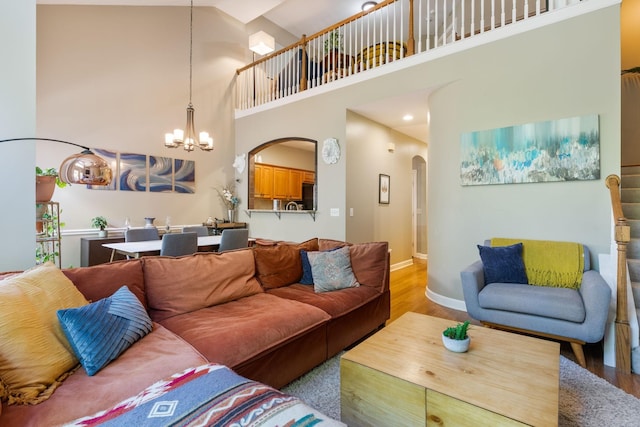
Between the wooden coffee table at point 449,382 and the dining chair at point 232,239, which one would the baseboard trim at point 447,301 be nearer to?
the wooden coffee table at point 449,382

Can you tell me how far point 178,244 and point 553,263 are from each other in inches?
148

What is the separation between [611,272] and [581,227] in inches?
22.0

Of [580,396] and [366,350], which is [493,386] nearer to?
[366,350]

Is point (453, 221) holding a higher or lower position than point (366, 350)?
higher

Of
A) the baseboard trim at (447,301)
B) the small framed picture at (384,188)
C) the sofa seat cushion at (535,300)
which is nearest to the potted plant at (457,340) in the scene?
the sofa seat cushion at (535,300)

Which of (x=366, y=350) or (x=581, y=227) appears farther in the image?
(x=581, y=227)

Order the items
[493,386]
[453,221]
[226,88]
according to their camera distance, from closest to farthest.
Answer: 1. [493,386]
2. [453,221]
3. [226,88]

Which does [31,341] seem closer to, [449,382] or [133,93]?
[449,382]

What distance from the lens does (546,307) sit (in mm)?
2436

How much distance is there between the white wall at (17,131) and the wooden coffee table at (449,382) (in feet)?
7.56

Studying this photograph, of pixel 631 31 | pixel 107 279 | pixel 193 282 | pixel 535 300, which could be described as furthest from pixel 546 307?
pixel 631 31

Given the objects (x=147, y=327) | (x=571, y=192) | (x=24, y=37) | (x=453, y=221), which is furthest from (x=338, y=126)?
(x=147, y=327)

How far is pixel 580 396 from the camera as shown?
1936 mm

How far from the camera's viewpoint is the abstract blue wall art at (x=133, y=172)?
16.1 feet
